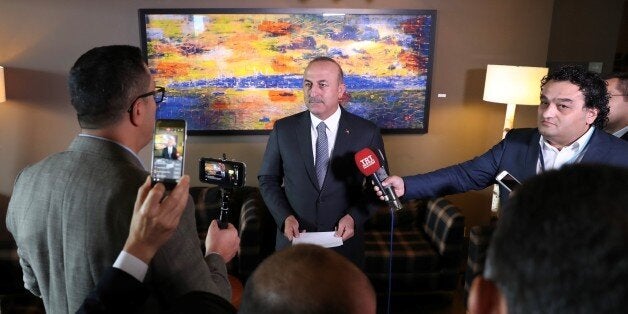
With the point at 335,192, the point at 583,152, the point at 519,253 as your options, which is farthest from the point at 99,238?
the point at 583,152

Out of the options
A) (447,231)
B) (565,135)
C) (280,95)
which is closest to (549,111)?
(565,135)

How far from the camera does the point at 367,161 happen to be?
5.96 feet

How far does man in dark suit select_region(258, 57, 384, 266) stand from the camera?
79.5 inches

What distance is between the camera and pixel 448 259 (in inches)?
120

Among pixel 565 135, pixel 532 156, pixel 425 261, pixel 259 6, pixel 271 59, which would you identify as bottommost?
pixel 425 261

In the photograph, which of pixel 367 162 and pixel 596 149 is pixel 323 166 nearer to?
pixel 367 162

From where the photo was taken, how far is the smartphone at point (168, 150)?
1114 mm

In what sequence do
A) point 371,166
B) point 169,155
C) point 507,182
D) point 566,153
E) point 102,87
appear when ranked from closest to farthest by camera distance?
point 102,87 < point 169,155 < point 507,182 < point 566,153 < point 371,166

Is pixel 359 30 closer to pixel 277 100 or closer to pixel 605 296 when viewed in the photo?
pixel 277 100

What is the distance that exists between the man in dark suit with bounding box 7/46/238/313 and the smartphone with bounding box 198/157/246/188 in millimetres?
279

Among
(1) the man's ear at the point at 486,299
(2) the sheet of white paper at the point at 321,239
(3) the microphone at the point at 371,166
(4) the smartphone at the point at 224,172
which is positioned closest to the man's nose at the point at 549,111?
(3) the microphone at the point at 371,166

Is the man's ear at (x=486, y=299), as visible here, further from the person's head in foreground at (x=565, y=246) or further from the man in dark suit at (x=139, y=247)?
the man in dark suit at (x=139, y=247)

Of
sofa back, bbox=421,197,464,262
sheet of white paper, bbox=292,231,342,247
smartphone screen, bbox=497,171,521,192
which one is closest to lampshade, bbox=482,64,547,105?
sofa back, bbox=421,197,464,262

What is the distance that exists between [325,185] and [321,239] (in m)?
0.27
